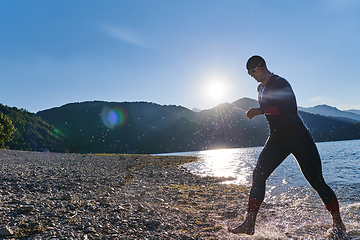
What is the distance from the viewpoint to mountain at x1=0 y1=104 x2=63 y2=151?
109 m

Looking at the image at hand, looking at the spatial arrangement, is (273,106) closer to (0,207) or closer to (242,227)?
(242,227)

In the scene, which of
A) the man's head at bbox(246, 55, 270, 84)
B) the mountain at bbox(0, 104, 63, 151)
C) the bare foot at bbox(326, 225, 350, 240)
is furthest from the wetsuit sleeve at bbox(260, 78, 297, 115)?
the mountain at bbox(0, 104, 63, 151)

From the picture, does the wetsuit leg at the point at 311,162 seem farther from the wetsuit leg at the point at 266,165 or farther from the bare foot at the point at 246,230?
the bare foot at the point at 246,230

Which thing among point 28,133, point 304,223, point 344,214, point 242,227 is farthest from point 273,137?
point 28,133

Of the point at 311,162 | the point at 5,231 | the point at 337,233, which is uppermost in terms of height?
the point at 311,162

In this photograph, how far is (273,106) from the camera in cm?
362

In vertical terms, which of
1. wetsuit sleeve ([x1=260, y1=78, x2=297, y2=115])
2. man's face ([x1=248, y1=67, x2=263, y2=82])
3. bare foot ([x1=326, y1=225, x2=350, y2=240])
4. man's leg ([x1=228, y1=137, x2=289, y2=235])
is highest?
man's face ([x1=248, y1=67, x2=263, y2=82])

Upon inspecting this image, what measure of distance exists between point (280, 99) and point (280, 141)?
837 millimetres

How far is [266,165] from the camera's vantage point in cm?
405

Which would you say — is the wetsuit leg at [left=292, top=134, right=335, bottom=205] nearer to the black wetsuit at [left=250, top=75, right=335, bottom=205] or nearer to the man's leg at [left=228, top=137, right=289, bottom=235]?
the black wetsuit at [left=250, top=75, right=335, bottom=205]

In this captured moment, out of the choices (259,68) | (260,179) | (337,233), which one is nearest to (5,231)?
(260,179)

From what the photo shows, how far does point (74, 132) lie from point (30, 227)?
179210mm

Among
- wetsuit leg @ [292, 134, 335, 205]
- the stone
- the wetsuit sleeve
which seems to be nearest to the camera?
the stone

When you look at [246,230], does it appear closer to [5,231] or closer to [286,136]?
[286,136]
